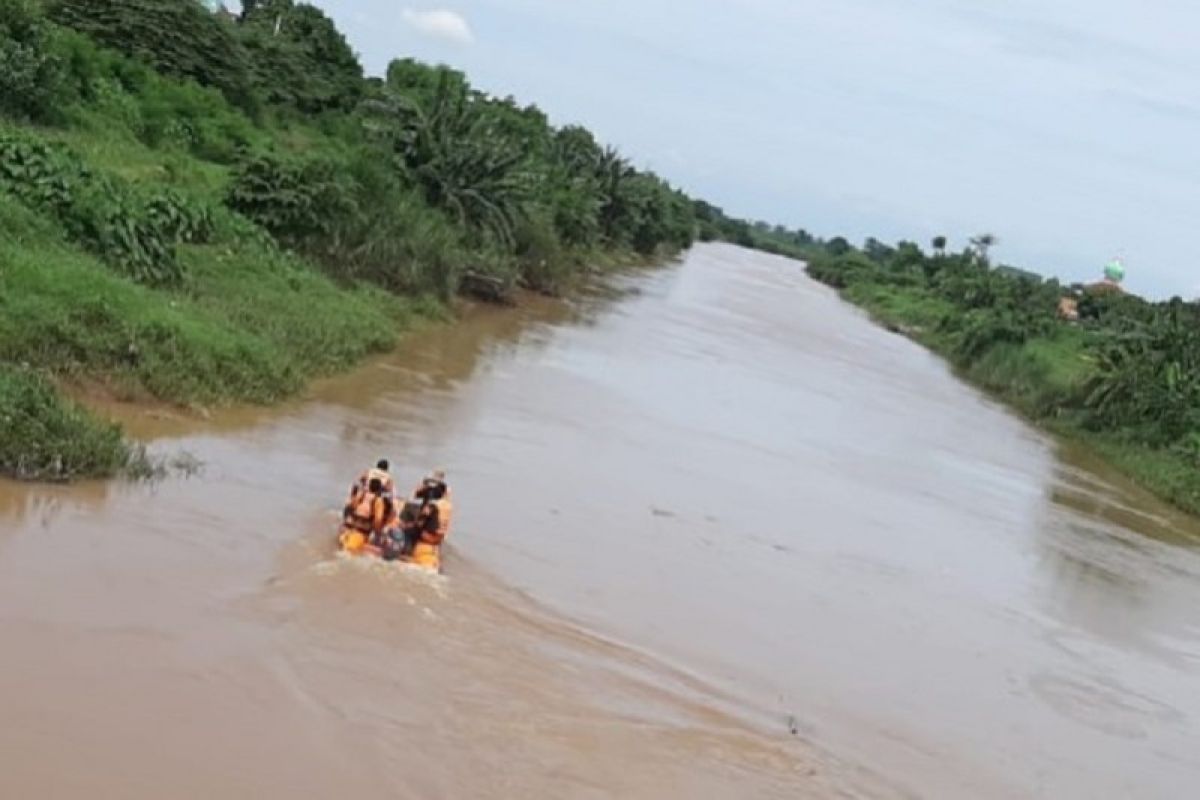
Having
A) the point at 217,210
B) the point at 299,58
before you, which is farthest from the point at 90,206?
the point at 299,58

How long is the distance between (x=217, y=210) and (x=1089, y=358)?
27.7 metres

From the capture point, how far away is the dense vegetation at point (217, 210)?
1414 centimetres

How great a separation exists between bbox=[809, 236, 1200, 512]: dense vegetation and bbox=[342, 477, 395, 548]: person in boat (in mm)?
21193

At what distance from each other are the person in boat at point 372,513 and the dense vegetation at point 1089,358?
21193 mm

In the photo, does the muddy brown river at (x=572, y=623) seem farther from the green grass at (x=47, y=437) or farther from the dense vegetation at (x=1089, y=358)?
the dense vegetation at (x=1089, y=358)

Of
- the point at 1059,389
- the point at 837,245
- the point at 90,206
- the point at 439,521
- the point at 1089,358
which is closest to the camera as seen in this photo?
the point at 439,521

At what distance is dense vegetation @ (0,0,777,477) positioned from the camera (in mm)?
14141

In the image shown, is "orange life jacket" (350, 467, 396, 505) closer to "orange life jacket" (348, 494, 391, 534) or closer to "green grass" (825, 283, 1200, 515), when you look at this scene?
"orange life jacket" (348, 494, 391, 534)

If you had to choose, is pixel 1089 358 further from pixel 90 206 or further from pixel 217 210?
pixel 90 206

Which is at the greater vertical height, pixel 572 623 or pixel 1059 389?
pixel 1059 389

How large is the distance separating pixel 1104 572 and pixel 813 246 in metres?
160

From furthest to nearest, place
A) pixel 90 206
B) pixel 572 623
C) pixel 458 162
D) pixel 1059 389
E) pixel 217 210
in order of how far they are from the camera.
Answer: pixel 1059 389 → pixel 458 162 → pixel 217 210 → pixel 90 206 → pixel 572 623

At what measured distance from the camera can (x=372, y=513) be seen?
11.3 meters

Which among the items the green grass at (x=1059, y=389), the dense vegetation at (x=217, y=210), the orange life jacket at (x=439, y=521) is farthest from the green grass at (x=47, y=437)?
the green grass at (x=1059, y=389)
